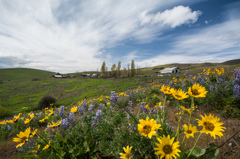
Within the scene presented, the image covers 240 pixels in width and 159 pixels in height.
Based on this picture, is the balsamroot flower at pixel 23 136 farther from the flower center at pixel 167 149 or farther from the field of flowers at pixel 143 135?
the flower center at pixel 167 149

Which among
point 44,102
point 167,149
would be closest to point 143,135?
point 167,149

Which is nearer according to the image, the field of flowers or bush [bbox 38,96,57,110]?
the field of flowers

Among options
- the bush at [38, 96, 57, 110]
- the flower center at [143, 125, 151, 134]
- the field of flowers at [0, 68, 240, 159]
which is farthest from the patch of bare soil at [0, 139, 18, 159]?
the bush at [38, 96, 57, 110]

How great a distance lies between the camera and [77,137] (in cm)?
268

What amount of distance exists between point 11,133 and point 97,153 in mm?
7091

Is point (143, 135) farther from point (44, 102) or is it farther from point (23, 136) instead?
point (44, 102)

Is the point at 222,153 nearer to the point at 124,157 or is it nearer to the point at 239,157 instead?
the point at 239,157

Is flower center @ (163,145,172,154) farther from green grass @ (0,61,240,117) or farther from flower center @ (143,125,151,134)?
green grass @ (0,61,240,117)

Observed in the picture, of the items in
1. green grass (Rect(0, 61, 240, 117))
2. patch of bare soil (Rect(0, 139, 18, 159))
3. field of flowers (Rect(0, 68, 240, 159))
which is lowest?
green grass (Rect(0, 61, 240, 117))

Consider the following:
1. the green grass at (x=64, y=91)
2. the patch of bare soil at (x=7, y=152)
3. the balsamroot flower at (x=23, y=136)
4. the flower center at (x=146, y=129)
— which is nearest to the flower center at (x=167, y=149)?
the flower center at (x=146, y=129)

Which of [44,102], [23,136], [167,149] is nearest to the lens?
[167,149]

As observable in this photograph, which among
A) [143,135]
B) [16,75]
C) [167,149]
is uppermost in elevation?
[16,75]

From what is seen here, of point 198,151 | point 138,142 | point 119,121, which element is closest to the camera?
point 198,151

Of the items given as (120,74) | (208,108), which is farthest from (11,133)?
(120,74)
